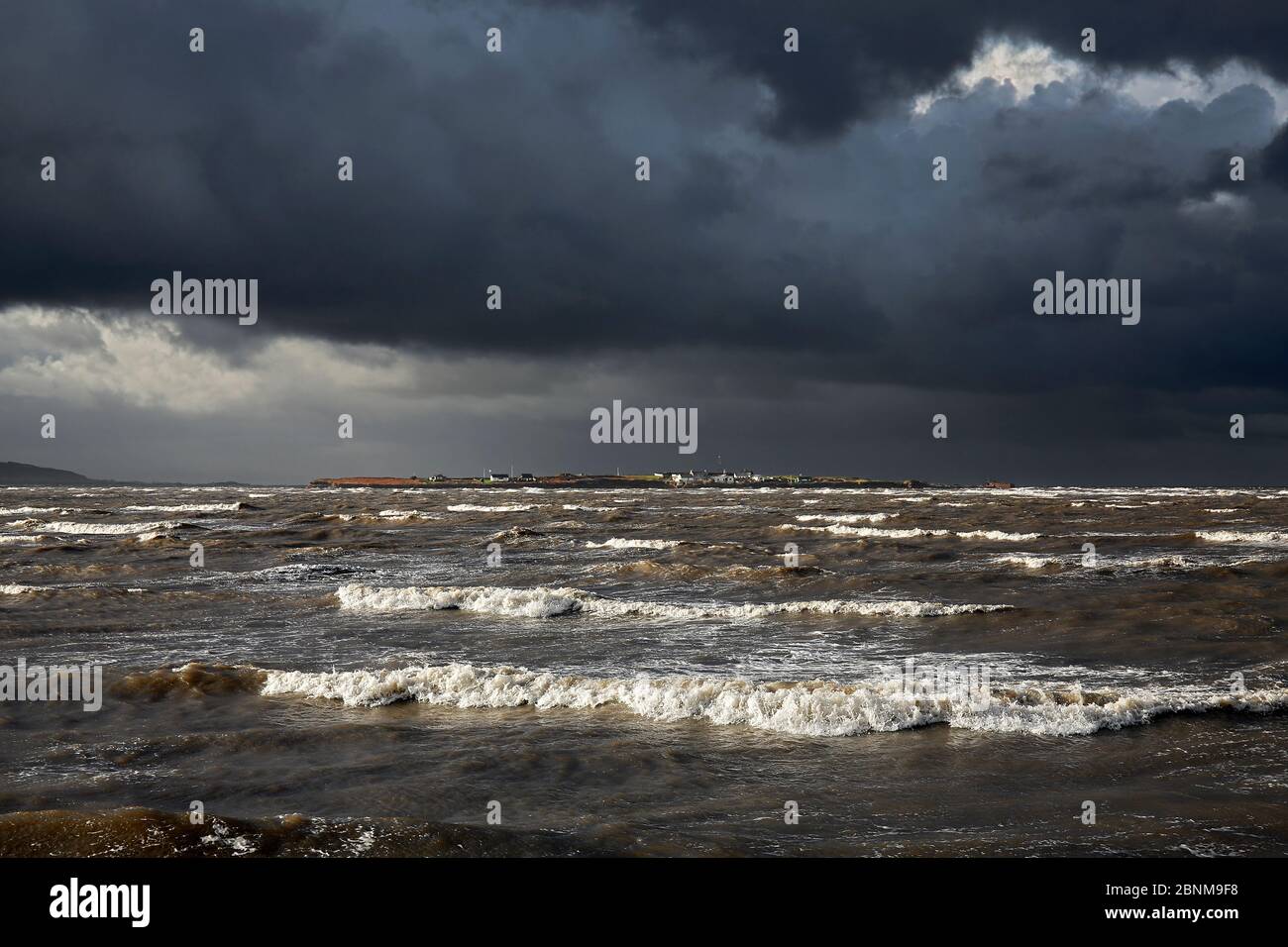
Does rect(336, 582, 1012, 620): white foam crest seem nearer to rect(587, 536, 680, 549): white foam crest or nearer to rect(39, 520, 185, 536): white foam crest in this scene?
rect(587, 536, 680, 549): white foam crest

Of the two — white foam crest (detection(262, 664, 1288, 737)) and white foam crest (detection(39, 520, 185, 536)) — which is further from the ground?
Result: white foam crest (detection(39, 520, 185, 536))

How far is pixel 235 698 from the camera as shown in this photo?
14.5m

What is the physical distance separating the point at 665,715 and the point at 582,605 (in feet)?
38.0

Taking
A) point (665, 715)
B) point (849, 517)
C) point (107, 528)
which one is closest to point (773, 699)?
point (665, 715)

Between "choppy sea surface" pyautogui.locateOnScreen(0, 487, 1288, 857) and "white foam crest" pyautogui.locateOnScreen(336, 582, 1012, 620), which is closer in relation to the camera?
"choppy sea surface" pyautogui.locateOnScreen(0, 487, 1288, 857)

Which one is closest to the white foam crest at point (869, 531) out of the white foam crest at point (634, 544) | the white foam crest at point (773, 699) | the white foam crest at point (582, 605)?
the white foam crest at point (634, 544)

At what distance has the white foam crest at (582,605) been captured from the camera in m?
23.0

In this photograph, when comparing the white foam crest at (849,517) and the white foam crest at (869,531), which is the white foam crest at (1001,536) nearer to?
the white foam crest at (869,531)

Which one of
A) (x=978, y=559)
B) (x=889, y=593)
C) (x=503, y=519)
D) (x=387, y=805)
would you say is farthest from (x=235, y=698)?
(x=503, y=519)

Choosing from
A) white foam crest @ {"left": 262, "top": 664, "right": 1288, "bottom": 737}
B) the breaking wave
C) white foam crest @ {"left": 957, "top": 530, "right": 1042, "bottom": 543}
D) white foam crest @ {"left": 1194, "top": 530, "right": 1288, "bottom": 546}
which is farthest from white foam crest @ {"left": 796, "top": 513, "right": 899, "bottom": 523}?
white foam crest @ {"left": 262, "top": 664, "right": 1288, "bottom": 737}

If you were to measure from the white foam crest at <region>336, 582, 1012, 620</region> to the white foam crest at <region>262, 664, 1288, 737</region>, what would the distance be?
8357mm

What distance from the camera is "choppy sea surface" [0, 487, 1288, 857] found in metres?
8.26
